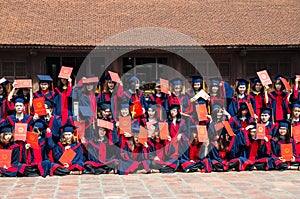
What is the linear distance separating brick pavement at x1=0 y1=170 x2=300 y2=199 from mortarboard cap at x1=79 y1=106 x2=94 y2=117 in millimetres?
1293

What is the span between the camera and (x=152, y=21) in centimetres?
1316

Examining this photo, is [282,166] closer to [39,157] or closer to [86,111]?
[86,111]

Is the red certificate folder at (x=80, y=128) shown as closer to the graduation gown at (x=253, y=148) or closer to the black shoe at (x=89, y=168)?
the black shoe at (x=89, y=168)

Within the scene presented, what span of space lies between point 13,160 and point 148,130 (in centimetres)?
240

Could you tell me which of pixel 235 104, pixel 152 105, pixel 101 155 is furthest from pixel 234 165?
pixel 101 155

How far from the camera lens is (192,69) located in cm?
1289

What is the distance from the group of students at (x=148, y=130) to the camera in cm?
734

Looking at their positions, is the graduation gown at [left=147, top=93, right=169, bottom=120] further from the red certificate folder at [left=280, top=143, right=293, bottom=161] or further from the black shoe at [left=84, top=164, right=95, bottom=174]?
the red certificate folder at [left=280, top=143, right=293, bottom=161]

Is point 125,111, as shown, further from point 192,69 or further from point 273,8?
point 273,8

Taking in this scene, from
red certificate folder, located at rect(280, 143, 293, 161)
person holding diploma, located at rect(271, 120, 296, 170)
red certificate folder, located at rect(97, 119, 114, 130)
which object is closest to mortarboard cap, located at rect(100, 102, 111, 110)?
red certificate folder, located at rect(97, 119, 114, 130)

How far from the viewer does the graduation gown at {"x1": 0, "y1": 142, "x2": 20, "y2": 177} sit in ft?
23.3

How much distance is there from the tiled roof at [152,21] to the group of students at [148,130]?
3674 millimetres

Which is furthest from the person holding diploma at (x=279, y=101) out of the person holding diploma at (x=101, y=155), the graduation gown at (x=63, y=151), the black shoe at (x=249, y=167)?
the graduation gown at (x=63, y=151)

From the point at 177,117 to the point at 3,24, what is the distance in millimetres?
7008
